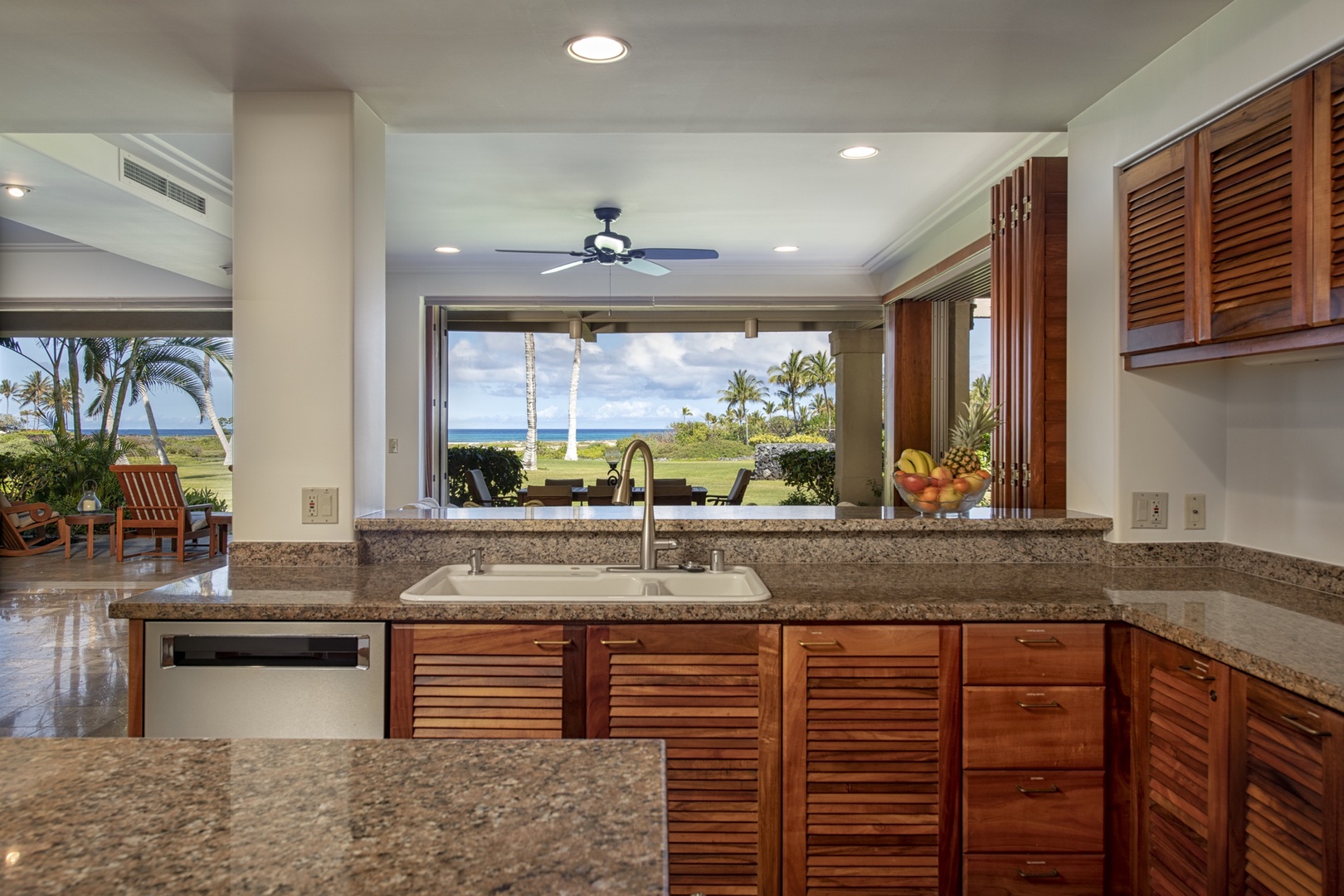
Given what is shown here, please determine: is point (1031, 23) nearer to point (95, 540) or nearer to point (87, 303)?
point (87, 303)

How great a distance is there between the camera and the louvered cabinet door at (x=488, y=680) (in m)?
1.89

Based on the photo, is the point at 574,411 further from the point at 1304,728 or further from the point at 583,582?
the point at 1304,728

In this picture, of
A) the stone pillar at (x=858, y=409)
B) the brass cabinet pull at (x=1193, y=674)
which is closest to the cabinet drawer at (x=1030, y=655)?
the brass cabinet pull at (x=1193, y=674)

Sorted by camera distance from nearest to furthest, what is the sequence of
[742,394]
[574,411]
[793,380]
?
[793,380]
[742,394]
[574,411]

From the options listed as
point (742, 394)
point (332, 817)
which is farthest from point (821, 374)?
point (332, 817)

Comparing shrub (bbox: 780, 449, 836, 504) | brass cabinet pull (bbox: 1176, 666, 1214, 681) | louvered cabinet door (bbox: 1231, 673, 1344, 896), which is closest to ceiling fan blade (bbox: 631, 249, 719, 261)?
shrub (bbox: 780, 449, 836, 504)

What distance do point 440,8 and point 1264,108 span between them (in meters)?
1.93

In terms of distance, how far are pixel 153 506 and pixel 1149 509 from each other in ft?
25.5

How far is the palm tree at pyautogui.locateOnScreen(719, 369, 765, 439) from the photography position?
12.4 meters

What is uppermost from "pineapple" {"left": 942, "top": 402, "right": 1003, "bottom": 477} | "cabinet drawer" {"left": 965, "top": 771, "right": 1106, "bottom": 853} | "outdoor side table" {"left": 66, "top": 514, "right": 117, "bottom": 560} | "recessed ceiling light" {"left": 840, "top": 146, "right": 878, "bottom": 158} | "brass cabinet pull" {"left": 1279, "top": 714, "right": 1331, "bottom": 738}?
"recessed ceiling light" {"left": 840, "top": 146, "right": 878, "bottom": 158}

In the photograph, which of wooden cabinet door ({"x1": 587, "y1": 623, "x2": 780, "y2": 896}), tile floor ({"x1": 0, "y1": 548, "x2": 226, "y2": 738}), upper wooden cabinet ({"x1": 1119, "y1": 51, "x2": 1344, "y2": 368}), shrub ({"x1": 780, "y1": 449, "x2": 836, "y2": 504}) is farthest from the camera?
shrub ({"x1": 780, "y1": 449, "x2": 836, "y2": 504})

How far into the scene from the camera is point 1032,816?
186 cm

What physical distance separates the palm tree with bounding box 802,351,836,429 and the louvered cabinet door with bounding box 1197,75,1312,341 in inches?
384

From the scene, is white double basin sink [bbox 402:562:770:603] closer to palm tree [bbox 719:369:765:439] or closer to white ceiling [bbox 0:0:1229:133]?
white ceiling [bbox 0:0:1229:133]
